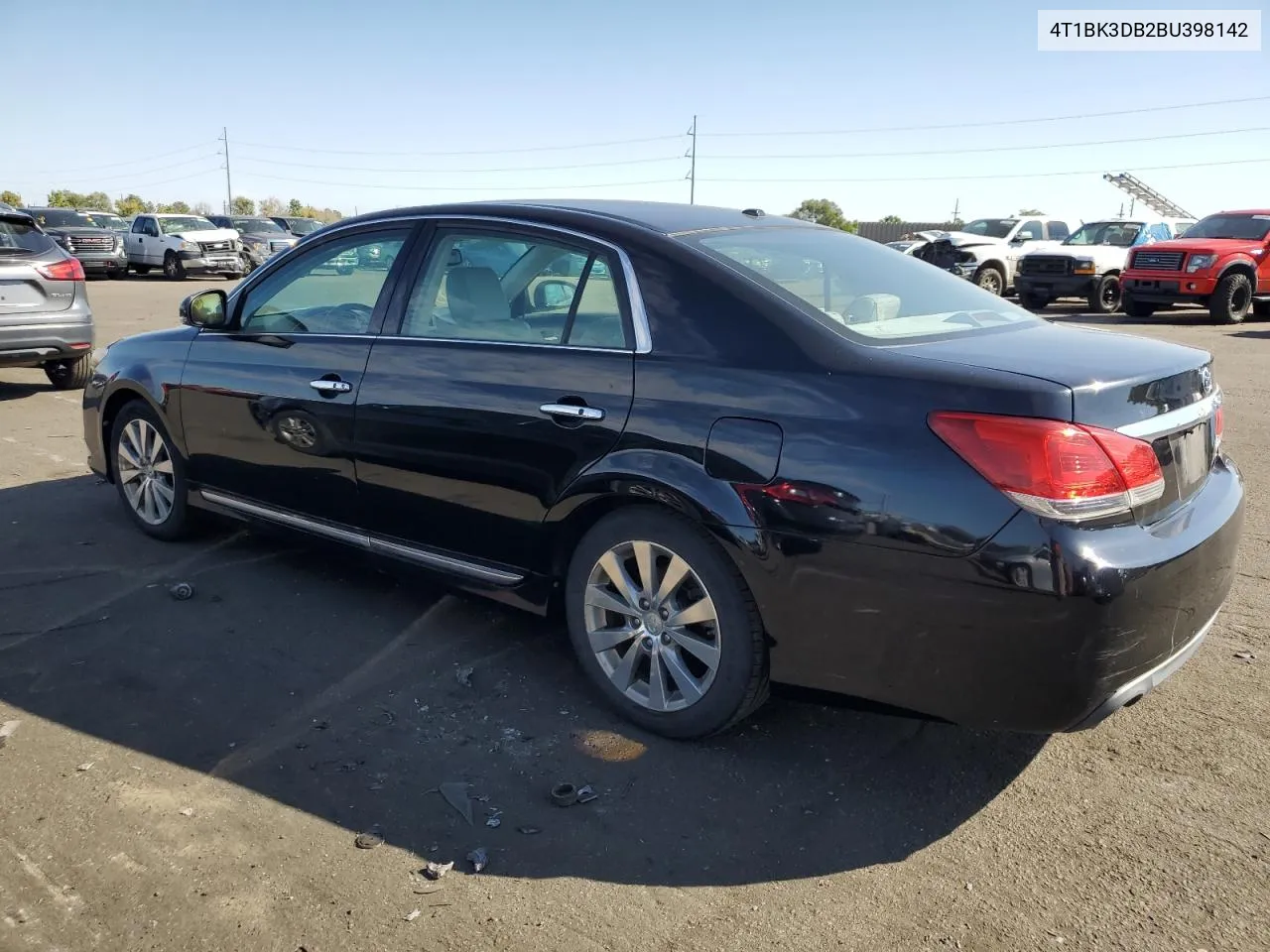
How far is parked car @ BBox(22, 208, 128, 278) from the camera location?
29.2 m

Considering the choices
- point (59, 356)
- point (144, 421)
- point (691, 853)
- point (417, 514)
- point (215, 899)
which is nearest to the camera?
point (215, 899)

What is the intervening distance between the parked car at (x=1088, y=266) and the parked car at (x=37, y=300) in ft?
56.5

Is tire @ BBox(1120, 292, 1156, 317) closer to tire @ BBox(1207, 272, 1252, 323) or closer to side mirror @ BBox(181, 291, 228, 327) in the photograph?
tire @ BBox(1207, 272, 1252, 323)

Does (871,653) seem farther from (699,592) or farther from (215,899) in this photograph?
(215,899)

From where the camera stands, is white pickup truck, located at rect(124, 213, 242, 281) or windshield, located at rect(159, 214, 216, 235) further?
windshield, located at rect(159, 214, 216, 235)

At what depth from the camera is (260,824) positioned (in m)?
2.97

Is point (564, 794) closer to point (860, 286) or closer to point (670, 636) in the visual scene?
point (670, 636)

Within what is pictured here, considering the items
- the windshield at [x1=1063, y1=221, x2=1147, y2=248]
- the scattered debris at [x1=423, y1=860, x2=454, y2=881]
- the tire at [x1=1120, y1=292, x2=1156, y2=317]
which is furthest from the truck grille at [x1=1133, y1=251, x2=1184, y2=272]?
the scattered debris at [x1=423, y1=860, x2=454, y2=881]

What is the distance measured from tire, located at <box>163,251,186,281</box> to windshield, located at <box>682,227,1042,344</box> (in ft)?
95.2

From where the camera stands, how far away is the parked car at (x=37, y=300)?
9.05 metres

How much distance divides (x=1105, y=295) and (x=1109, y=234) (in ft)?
5.55

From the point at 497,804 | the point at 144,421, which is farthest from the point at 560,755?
the point at 144,421

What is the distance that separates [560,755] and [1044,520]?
1.64 metres

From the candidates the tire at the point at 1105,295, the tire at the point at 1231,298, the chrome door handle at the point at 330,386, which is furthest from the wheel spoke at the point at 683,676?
the tire at the point at 1105,295
